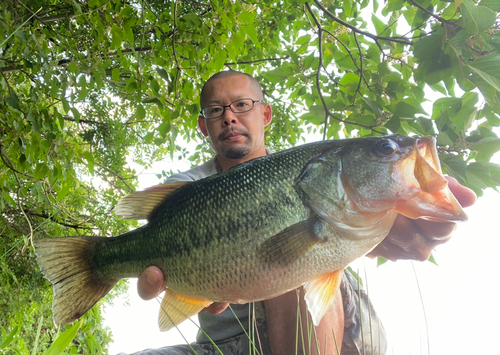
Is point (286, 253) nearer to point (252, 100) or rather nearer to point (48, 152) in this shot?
point (252, 100)

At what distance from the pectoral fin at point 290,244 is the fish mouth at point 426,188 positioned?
0.91ft

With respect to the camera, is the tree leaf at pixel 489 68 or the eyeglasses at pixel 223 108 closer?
the tree leaf at pixel 489 68

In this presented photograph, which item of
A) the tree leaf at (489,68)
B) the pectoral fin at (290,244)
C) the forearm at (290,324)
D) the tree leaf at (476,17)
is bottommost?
the forearm at (290,324)

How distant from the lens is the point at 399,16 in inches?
86.4

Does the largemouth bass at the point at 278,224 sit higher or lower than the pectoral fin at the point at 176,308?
higher

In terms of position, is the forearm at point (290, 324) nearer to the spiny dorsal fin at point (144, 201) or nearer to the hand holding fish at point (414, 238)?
the hand holding fish at point (414, 238)

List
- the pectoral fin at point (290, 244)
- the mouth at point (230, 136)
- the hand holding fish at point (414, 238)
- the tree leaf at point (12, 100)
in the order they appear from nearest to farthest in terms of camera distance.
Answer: the pectoral fin at point (290, 244) < the hand holding fish at point (414, 238) < the tree leaf at point (12, 100) < the mouth at point (230, 136)

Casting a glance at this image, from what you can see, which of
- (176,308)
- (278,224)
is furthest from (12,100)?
(278,224)

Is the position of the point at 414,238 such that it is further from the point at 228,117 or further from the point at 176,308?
the point at 228,117

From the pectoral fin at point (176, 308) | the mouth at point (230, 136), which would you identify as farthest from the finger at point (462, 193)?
the mouth at point (230, 136)

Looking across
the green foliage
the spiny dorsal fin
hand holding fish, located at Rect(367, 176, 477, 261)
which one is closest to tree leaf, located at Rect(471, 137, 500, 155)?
the green foliage

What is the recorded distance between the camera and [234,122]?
232cm

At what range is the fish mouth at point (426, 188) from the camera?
3.23 feet

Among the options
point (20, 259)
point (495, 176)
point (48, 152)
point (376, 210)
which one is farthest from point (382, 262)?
point (20, 259)
